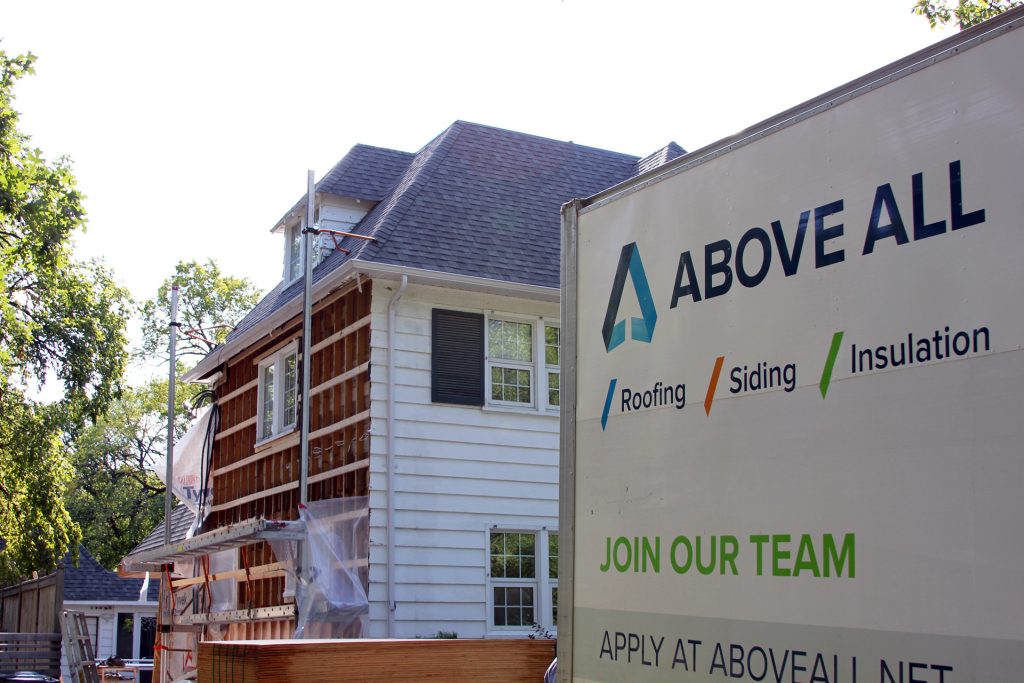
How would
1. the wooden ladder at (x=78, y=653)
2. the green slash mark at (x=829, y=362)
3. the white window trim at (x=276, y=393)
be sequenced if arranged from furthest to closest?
the white window trim at (x=276, y=393)
the wooden ladder at (x=78, y=653)
the green slash mark at (x=829, y=362)

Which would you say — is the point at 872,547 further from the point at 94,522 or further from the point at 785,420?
the point at 94,522

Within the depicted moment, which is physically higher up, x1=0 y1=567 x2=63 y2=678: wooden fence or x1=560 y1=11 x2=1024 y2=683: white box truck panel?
x1=560 y1=11 x2=1024 y2=683: white box truck panel

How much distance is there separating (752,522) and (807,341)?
2.18 ft

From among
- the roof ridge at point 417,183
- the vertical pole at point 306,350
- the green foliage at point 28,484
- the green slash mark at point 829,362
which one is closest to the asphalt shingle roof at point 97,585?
the green foliage at point 28,484

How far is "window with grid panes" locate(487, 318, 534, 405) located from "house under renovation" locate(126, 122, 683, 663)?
2 cm

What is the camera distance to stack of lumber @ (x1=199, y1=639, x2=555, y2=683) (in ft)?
16.7

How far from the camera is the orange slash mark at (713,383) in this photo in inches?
166

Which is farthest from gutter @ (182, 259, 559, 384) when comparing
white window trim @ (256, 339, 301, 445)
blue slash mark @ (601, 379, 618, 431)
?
blue slash mark @ (601, 379, 618, 431)

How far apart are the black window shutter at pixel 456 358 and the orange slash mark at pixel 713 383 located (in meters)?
Answer: 9.72

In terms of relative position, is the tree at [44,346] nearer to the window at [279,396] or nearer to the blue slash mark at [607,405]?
the window at [279,396]

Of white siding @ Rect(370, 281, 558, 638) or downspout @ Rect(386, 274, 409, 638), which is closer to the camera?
downspout @ Rect(386, 274, 409, 638)

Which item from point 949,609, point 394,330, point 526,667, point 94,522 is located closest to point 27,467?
point 394,330

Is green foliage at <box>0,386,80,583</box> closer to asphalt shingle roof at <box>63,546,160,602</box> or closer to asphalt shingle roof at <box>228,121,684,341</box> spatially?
asphalt shingle roof at <box>228,121,684,341</box>

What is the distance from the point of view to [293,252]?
18.0 meters
